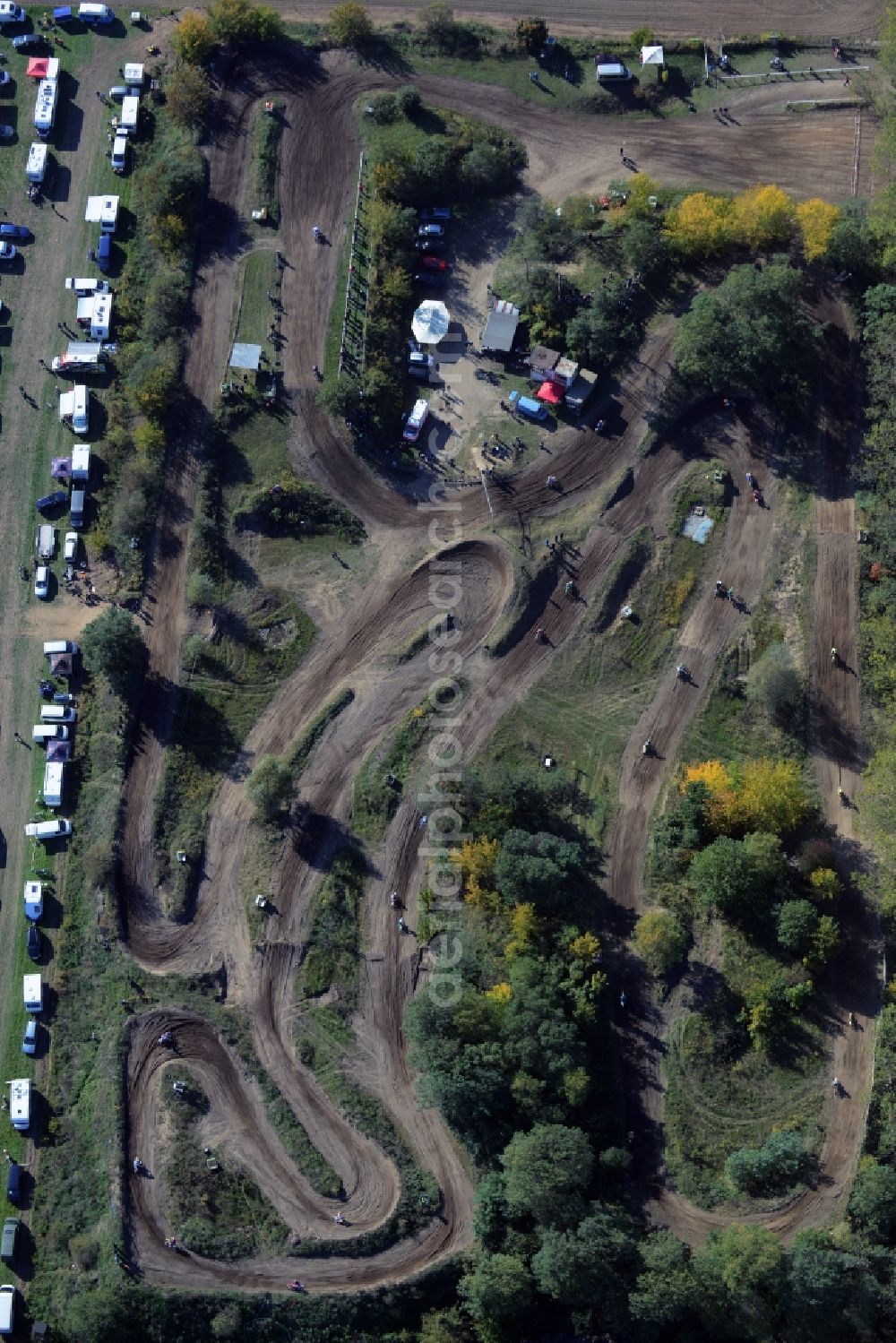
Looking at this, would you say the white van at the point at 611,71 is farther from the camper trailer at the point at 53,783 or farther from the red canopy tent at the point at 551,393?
the camper trailer at the point at 53,783

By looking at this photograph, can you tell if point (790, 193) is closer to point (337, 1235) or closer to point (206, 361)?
point (206, 361)

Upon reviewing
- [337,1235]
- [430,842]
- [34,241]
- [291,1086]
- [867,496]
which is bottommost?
[337,1235]

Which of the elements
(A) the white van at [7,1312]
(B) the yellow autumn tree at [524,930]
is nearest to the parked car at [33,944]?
(A) the white van at [7,1312]

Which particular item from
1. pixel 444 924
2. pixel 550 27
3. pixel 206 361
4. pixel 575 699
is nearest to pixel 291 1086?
pixel 444 924

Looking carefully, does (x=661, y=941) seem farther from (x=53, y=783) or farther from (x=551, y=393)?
(x=53, y=783)

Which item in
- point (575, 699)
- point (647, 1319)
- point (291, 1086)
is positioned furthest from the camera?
point (575, 699)

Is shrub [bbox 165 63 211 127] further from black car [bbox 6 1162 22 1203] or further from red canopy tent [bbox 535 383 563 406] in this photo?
black car [bbox 6 1162 22 1203]

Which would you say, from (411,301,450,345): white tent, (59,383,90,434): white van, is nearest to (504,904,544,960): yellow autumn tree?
(411,301,450,345): white tent

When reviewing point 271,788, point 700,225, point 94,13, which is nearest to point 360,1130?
point 271,788

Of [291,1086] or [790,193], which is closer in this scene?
[291,1086]
